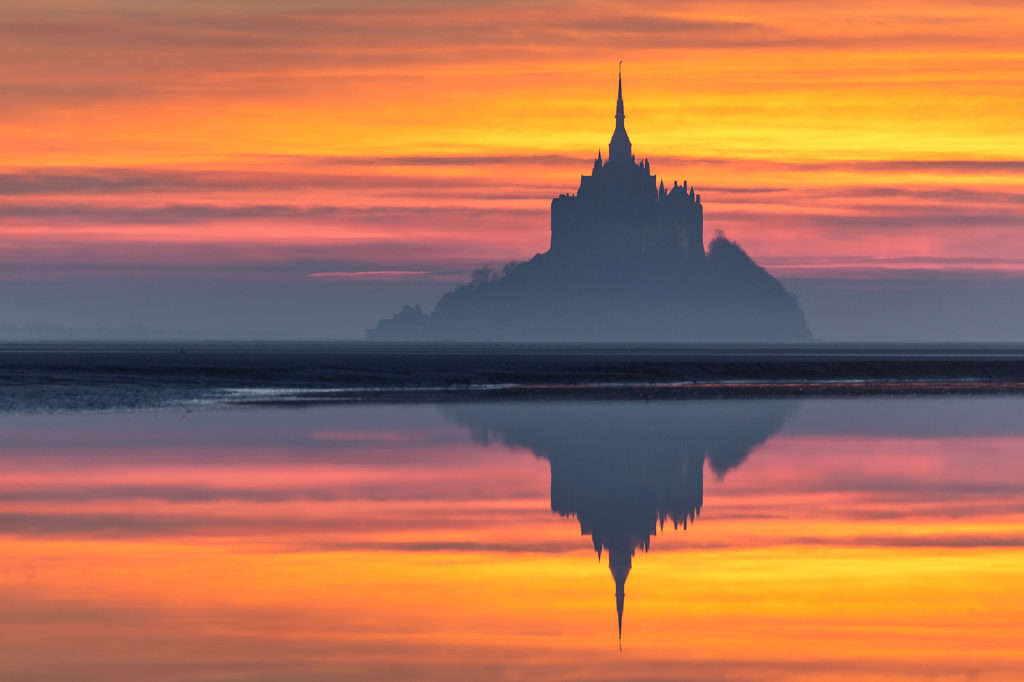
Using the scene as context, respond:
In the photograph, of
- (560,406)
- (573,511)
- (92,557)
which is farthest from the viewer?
(560,406)

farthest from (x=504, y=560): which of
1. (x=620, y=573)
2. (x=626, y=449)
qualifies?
(x=626, y=449)

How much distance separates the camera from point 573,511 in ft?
69.1

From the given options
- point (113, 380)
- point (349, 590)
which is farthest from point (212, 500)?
point (113, 380)

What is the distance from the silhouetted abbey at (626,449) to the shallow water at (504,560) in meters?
0.12

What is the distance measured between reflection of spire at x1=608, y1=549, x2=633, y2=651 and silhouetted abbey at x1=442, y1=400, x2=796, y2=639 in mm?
11

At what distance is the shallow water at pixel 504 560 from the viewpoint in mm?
12031

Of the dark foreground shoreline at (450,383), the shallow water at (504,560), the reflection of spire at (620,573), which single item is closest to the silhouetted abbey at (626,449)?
the reflection of spire at (620,573)

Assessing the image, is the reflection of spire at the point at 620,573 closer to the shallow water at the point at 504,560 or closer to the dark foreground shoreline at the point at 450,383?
the shallow water at the point at 504,560

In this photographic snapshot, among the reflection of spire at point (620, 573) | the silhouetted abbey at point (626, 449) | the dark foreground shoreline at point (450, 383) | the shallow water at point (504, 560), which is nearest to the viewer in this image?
the shallow water at point (504, 560)

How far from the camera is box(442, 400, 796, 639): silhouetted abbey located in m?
20.0

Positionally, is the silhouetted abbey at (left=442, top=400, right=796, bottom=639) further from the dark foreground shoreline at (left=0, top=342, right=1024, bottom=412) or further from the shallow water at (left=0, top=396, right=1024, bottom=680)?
the dark foreground shoreline at (left=0, top=342, right=1024, bottom=412)

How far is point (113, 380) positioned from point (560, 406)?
22.4m

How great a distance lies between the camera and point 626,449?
32.0 metres

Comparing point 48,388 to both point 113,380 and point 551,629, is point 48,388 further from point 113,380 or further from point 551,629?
point 551,629
